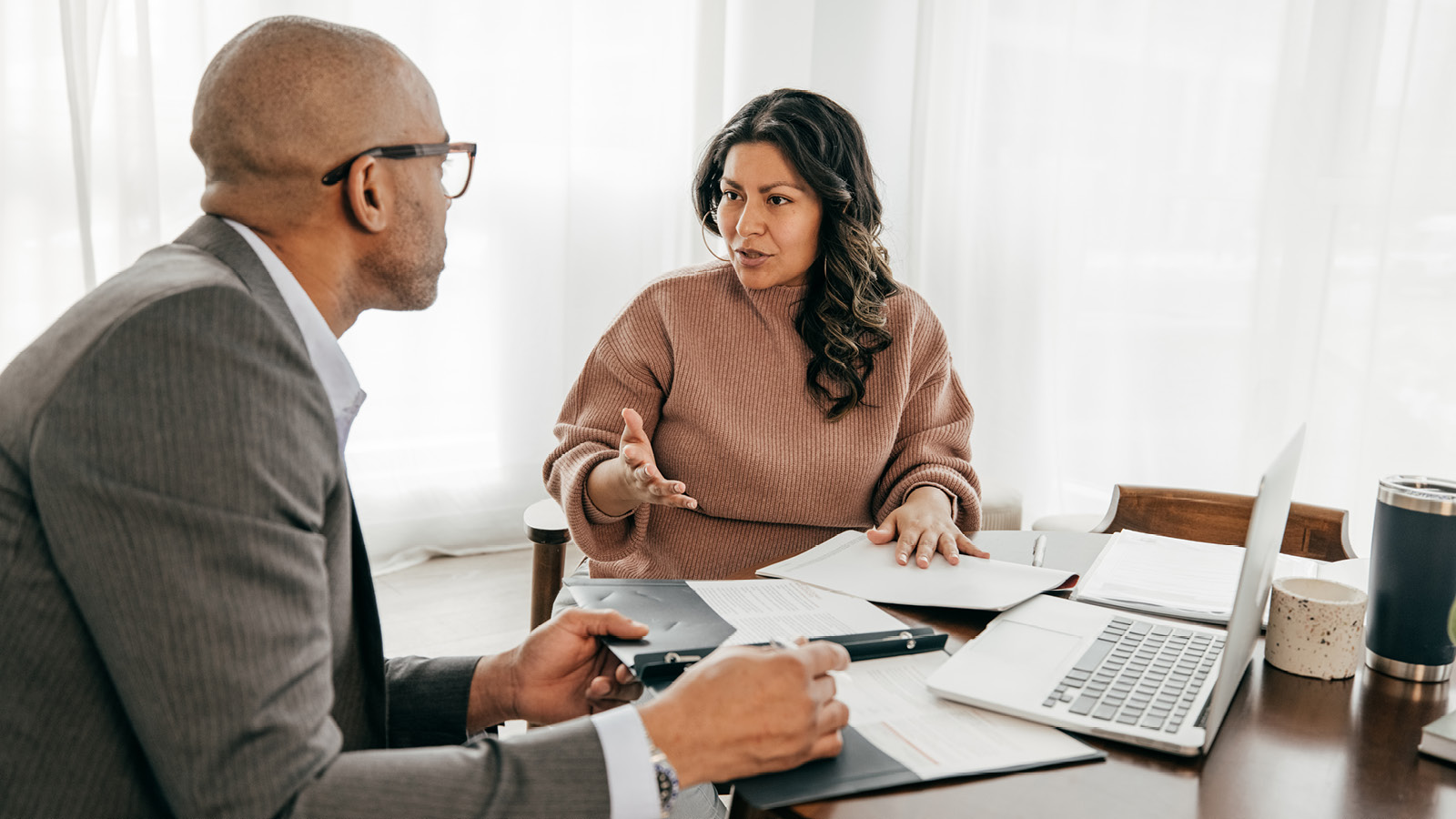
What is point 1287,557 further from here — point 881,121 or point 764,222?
point 881,121

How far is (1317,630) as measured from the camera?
102 centimetres

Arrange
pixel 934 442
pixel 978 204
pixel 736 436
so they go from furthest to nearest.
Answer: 1. pixel 978 204
2. pixel 934 442
3. pixel 736 436

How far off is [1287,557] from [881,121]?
8.62ft

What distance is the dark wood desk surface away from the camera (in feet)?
2.52

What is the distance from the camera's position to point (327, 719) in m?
0.76

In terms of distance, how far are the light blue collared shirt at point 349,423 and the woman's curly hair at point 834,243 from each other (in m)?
0.84

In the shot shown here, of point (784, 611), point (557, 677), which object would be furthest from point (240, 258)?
point (784, 611)

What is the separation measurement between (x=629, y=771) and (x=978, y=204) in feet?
9.81

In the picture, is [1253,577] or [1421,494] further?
[1421,494]

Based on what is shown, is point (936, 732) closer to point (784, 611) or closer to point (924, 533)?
point (784, 611)

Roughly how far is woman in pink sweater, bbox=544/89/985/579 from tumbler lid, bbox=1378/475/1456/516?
2.09ft

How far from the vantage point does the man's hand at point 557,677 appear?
3.49 feet

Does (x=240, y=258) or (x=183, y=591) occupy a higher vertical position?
(x=240, y=258)

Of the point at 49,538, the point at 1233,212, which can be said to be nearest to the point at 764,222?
the point at 49,538
